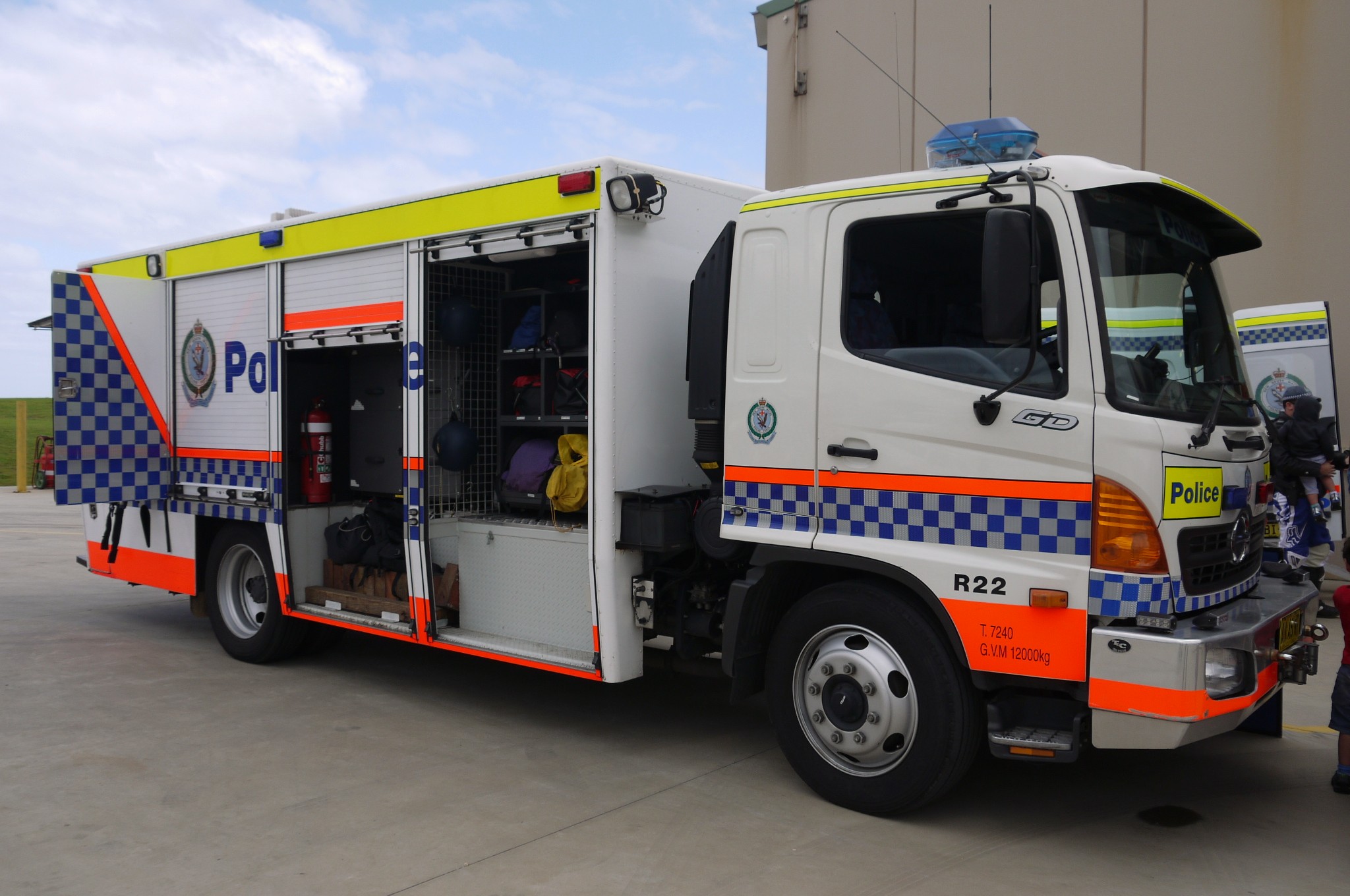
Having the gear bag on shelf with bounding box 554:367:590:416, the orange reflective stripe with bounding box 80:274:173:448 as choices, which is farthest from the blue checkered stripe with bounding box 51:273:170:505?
the gear bag on shelf with bounding box 554:367:590:416

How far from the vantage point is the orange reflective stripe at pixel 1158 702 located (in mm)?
3674

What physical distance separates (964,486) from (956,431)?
0.72 feet

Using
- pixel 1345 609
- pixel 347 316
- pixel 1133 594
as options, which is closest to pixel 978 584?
pixel 1133 594

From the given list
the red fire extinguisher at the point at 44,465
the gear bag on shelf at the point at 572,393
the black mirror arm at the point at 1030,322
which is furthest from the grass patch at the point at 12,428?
the black mirror arm at the point at 1030,322

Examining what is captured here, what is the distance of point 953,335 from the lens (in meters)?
4.30

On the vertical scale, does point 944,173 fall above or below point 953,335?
above

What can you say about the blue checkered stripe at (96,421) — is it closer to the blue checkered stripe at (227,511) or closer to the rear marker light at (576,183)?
the blue checkered stripe at (227,511)

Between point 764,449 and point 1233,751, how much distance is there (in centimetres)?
302

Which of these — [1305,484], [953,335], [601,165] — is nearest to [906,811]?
[953,335]

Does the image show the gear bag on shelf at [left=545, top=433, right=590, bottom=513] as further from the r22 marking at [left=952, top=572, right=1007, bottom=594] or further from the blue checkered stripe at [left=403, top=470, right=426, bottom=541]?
the r22 marking at [left=952, top=572, right=1007, bottom=594]

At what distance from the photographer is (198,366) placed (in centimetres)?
769

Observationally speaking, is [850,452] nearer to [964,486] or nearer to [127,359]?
[964,486]

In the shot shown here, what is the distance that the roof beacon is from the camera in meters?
4.53

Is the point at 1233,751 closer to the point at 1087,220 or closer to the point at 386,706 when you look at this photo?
the point at 1087,220
